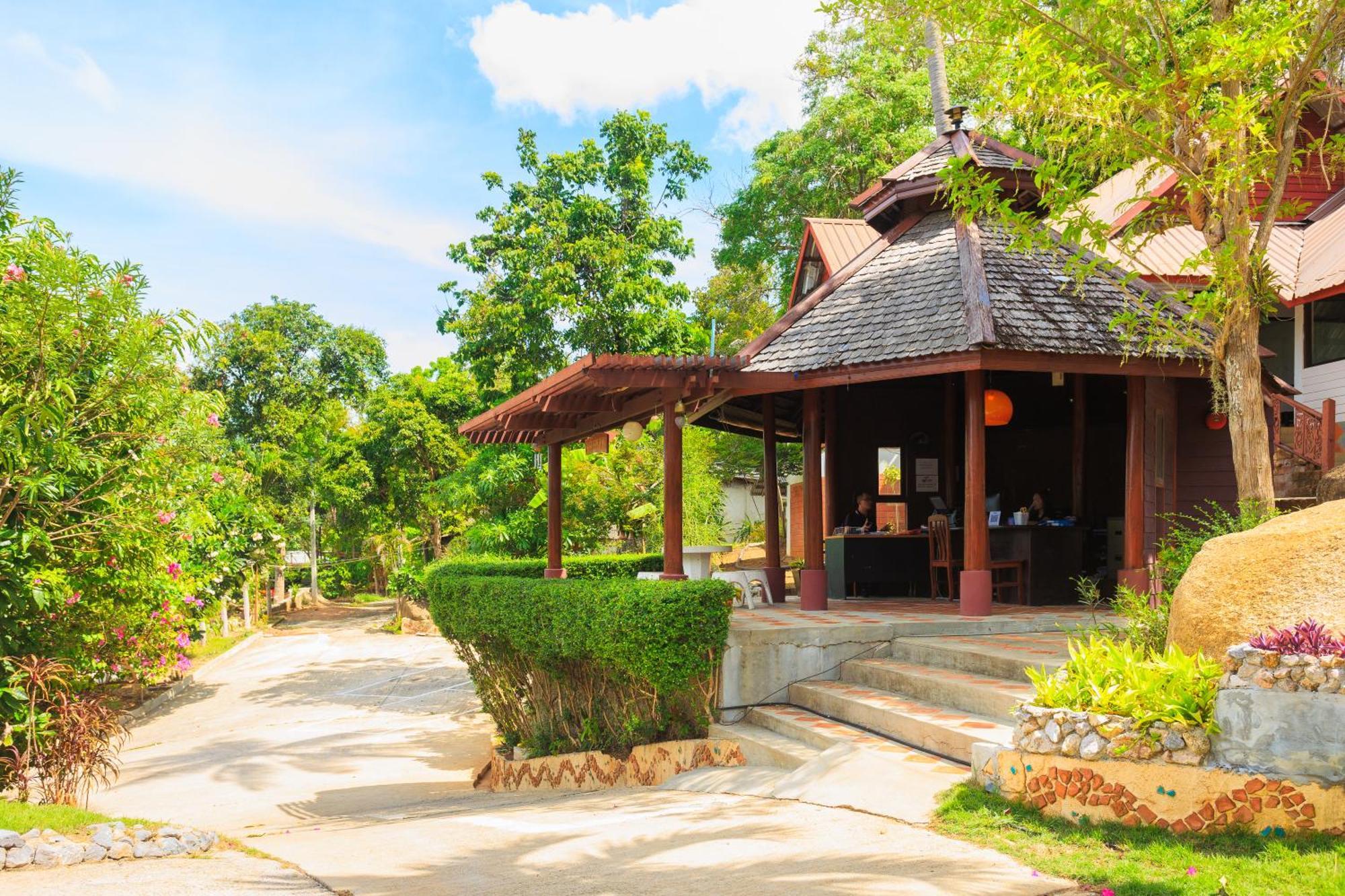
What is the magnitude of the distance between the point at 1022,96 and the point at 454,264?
15.3 m

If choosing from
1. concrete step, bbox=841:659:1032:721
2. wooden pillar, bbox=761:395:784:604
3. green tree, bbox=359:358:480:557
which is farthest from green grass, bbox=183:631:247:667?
concrete step, bbox=841:659:1032:721

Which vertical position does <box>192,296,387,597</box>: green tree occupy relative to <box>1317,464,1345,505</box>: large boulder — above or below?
above

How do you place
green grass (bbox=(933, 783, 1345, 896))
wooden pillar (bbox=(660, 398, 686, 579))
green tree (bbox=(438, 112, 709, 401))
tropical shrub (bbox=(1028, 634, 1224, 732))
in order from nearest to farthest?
green grass (bbox=(933, 783, 1345, 896)) → tropical shrub (bbox=(1028, 634, 1224, 732)) → wooden pillar (bbox=(660, 398, 686, 579)) → green tree (bbox=(438, 112, 709, 401))

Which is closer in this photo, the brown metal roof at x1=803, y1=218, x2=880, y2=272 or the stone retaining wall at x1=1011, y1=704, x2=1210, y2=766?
the stone retaining wall at x1=1011, y1=704, x2=1210, y2=766

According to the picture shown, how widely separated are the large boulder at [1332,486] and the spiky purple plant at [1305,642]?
296 inches

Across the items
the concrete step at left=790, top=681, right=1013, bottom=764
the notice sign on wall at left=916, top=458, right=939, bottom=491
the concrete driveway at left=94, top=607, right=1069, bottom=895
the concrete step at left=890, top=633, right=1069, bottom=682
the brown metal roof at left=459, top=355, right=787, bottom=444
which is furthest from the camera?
the notice sign on wall at left=916, top=458, right=939, bottom=491

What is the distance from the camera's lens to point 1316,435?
13586mm

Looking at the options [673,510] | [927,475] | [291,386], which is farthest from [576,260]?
[291,386]

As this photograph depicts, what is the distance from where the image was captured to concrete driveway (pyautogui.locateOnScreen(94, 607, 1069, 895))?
5000 mm

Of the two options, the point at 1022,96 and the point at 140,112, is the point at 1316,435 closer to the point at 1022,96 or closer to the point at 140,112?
the point at 1022,96

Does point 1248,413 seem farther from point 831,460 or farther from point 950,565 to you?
point 831,460

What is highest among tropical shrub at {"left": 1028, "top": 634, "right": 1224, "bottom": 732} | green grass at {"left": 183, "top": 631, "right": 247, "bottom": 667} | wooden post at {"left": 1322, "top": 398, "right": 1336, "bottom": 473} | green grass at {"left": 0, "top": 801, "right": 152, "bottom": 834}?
wooden post at {"left": 1322, "top": 398, "right": 1336, "bottom": 473}

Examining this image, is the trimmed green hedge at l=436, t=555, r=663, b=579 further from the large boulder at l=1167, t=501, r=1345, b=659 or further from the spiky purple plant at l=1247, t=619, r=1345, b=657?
the spiky purple plant at l=1247, t=619, r=1345, b=657

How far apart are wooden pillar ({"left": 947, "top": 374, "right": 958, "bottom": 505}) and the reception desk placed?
0.83 metres
